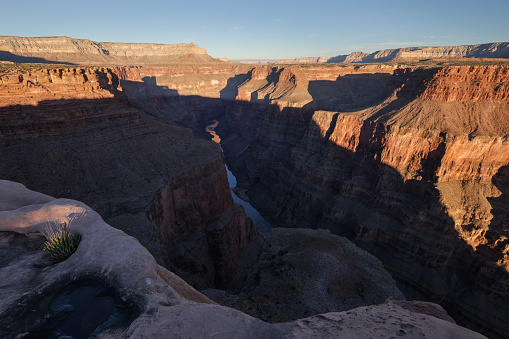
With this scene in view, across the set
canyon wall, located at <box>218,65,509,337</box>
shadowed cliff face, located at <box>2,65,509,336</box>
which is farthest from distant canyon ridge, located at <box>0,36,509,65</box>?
shadowed cliff face, located at <box>2,65,509,336</box>

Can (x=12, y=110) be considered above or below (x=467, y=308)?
above

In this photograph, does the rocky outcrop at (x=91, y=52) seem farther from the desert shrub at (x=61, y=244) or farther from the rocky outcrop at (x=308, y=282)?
the rocky outcrop at (x=308, y=282)

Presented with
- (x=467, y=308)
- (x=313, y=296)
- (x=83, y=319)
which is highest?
(x=83, y=319)

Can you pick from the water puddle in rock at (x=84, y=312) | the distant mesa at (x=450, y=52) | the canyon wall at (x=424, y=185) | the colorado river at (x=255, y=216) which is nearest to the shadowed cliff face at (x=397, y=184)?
the canyon wall at (x=424, y=185)

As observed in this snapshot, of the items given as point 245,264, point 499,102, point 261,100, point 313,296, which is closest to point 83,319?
point 313,296

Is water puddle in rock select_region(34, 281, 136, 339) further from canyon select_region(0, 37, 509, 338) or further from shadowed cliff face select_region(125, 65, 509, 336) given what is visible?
shadowed cliff face select_region(125, 65, 509, 336)

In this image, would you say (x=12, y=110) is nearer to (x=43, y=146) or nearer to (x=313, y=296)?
(x=43, y=146)
